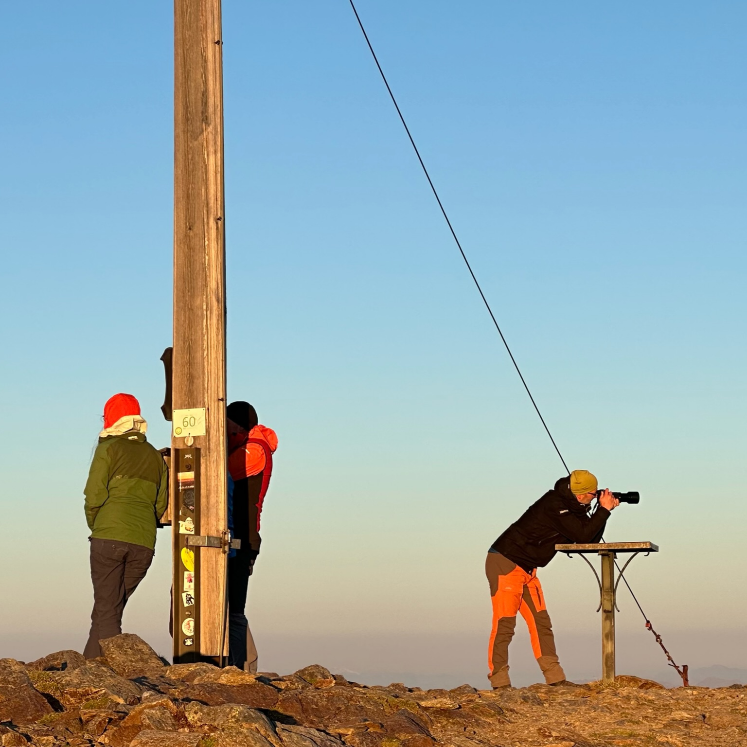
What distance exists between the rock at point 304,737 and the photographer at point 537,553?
192 inches

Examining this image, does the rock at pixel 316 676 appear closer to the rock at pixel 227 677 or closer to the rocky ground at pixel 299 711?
the rocky ground at pixel 299 711

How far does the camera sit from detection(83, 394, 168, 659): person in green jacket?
9.33 metres

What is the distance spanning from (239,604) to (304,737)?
380cm

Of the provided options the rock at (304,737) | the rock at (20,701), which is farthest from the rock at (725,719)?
the rock at (20,701)

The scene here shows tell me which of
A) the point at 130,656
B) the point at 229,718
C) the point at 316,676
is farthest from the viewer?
the point at 316,676

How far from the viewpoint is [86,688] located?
7.12 m

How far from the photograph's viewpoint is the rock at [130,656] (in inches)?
324

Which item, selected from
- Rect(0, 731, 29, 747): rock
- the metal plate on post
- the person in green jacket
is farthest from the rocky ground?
the person in green jacket

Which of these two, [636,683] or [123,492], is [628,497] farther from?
[123,492]

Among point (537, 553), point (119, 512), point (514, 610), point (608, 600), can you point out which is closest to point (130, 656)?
point (119, 512)

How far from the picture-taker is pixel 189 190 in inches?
373

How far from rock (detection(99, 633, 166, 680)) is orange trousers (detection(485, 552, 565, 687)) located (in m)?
3.94

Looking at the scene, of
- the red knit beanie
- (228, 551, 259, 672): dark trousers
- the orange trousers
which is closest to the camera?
the red knit beanie

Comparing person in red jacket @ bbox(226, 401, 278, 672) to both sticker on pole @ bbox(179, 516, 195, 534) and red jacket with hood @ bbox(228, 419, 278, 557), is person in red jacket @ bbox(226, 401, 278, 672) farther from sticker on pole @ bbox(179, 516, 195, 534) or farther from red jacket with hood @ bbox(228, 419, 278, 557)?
sticker on pole @ bbox(179, 516, 195, 534)
